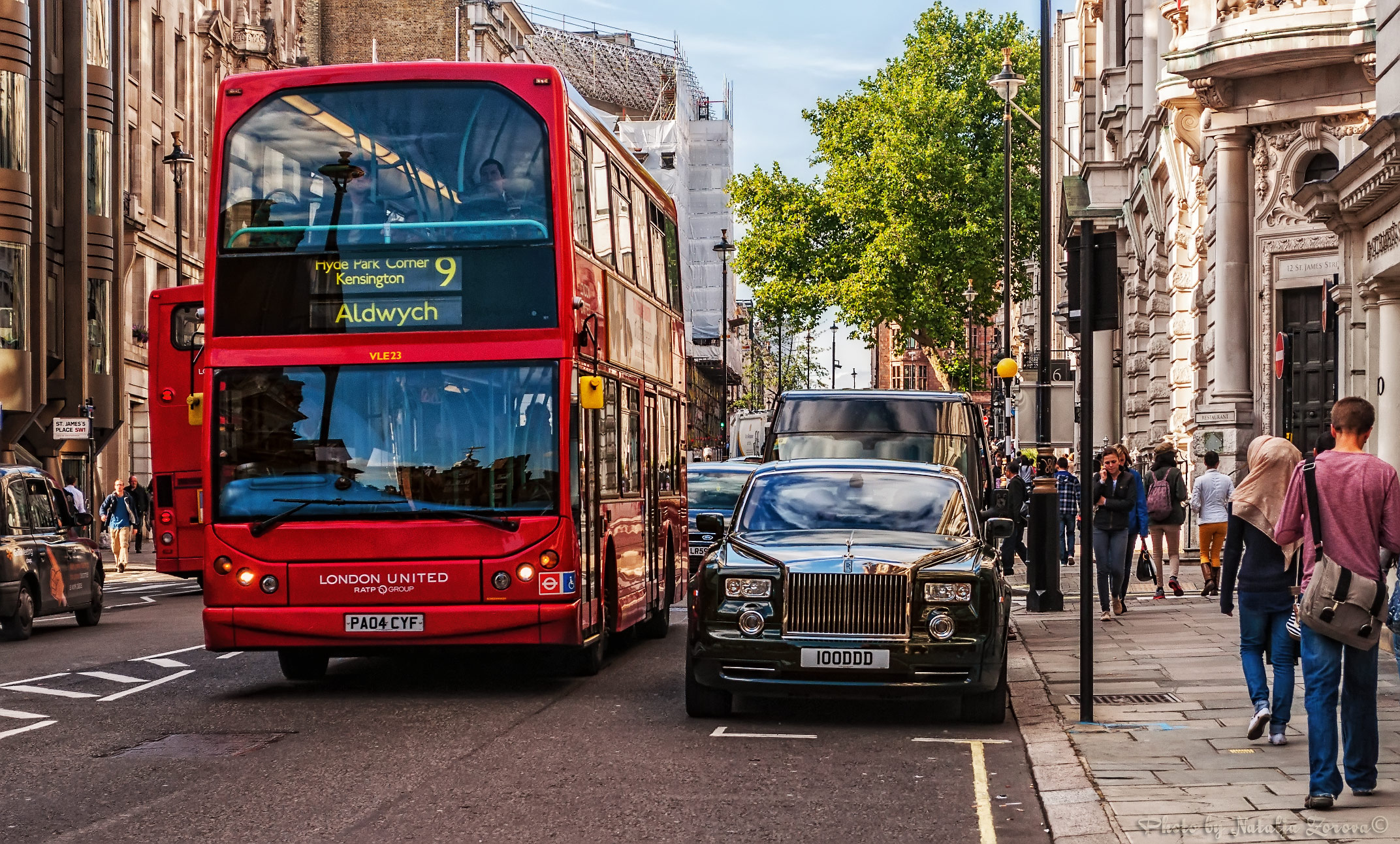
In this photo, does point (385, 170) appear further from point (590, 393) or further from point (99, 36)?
point (99, 36)

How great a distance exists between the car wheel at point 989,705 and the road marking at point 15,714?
5773 mm

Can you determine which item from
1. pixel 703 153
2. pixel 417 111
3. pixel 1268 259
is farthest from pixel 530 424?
pixel 703 153

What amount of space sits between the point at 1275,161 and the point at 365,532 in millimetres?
18380

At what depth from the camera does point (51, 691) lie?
1347 cm

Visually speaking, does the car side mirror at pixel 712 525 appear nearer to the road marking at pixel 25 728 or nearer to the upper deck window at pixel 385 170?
the upper deck window at pixel 385 170

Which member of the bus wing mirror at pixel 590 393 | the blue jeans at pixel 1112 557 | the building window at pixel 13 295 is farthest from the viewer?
the building window at pixel 13 295

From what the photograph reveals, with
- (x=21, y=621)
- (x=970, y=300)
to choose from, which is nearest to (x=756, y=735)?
(x=21, y=621)

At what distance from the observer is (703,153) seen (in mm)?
89938

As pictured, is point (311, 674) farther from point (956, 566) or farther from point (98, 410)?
point (98, 410)

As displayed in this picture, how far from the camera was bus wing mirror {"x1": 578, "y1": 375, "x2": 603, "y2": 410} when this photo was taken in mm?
12930

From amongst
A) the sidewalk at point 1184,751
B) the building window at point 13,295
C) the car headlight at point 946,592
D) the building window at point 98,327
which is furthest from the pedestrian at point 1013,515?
the building window at point 98,327

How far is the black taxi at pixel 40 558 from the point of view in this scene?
1880 centimetres

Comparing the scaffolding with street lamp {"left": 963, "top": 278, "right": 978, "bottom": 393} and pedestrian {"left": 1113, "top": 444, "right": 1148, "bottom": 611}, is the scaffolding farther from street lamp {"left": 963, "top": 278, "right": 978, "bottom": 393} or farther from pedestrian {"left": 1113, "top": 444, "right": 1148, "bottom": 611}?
pedestrian {"left": 1113, "top": 444, "right": 1148, "bottom": 611}

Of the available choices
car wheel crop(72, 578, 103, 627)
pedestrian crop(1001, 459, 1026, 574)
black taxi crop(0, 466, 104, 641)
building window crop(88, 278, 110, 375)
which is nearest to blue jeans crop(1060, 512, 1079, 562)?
pedestrian crop(1001, 459, 1026, 574)
